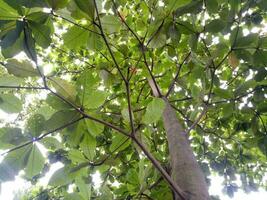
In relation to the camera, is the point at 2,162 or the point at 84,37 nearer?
the point at 2,162

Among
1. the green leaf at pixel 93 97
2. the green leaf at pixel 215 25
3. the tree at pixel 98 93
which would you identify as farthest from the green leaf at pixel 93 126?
the green leaf at pixel 215 25

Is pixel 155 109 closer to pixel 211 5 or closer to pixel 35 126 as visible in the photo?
pixel 35 126

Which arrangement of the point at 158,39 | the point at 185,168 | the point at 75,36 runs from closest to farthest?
the point at 185,168
the point at 75,36
the point at 158,39

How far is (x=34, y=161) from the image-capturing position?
1337 millimetres

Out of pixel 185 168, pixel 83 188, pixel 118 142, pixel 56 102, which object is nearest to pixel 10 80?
pixel 56 102

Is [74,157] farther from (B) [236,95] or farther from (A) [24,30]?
(B) [236,95]

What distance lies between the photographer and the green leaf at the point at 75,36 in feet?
4.57

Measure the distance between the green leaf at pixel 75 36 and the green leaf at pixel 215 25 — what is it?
1.99ft

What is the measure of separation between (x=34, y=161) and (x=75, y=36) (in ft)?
2.03

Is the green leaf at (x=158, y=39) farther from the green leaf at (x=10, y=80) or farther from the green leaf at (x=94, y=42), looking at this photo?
the green leaf at (x=10, y=80)

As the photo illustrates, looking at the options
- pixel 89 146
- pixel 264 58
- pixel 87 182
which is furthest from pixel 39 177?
pixel 264 58

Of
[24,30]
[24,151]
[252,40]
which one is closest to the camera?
[24,30]

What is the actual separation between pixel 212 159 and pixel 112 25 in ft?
7.44

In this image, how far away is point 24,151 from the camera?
4.18 ft
